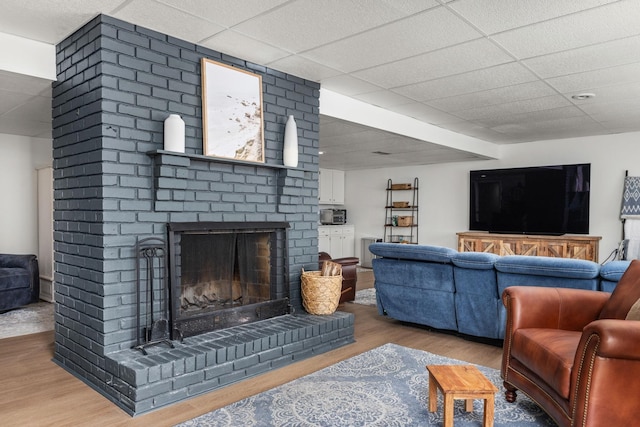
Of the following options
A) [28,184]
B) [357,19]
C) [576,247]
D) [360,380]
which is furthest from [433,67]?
[28,184]

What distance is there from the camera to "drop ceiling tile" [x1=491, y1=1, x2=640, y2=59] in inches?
97.6

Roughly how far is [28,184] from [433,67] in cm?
503

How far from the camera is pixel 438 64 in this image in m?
3.35

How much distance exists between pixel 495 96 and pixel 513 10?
1.86 meters

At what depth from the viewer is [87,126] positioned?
274cm

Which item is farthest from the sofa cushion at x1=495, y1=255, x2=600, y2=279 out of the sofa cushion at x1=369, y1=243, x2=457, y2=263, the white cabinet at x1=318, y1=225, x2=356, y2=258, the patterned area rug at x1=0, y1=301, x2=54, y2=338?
the white cabinet at x1=318, y1=225, x2=356, y2=258

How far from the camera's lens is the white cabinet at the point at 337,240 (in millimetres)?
8672

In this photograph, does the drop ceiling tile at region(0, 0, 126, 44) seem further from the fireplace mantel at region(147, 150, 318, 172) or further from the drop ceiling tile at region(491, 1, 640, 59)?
the drop ceiling tile at region(491, 1, 640, 59)

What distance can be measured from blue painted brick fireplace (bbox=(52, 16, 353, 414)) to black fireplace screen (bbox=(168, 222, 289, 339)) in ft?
0.29

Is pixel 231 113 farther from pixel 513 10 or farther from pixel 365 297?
pixel 365 297

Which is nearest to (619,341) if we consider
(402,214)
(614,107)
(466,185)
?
(614,107)

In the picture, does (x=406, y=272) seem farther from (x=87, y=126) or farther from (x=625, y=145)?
(x=625, y=145)

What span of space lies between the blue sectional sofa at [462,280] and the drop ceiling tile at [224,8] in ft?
7.94

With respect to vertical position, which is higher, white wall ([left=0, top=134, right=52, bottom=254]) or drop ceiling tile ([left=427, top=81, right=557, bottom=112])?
drop ceiling tile ([left=427, top=81, right=557, bottom=112])
